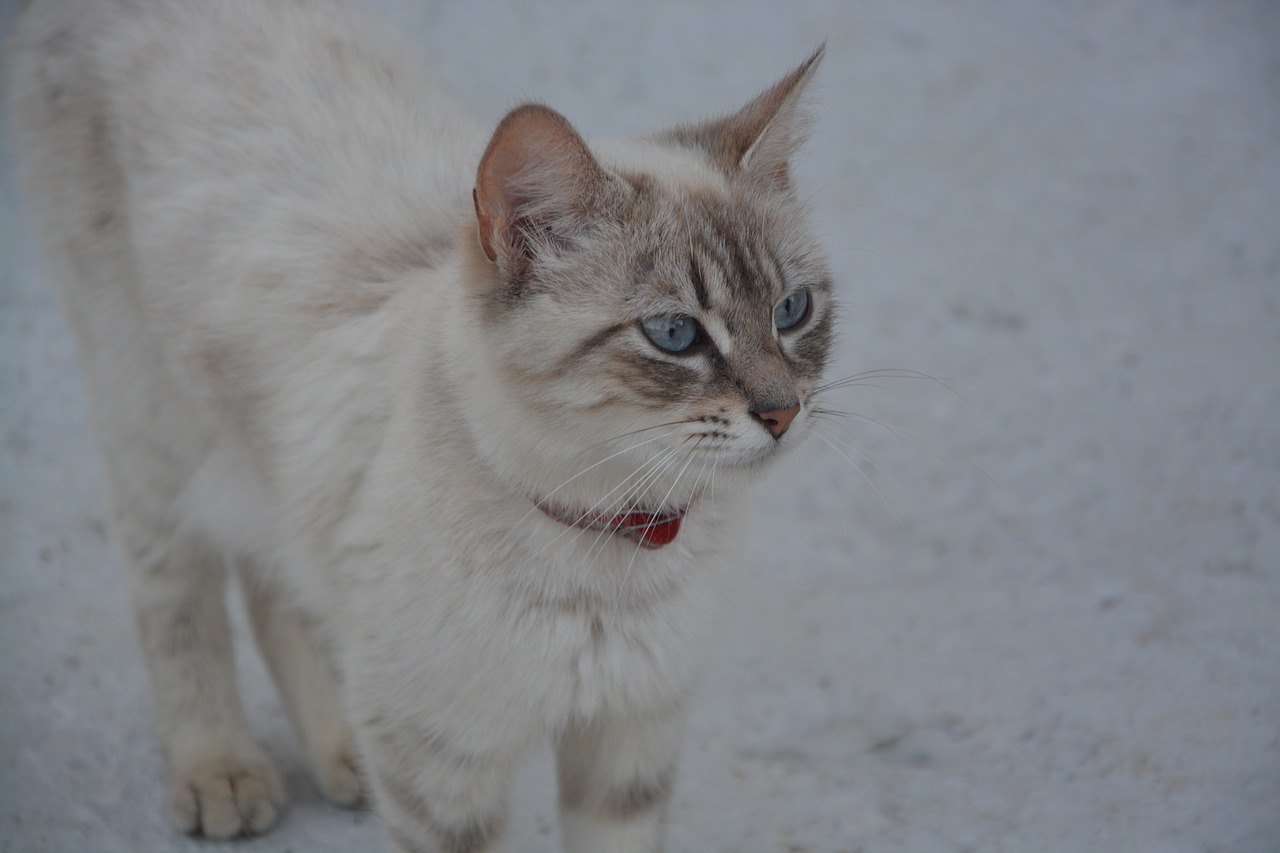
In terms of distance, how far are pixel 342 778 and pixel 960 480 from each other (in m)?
2.15

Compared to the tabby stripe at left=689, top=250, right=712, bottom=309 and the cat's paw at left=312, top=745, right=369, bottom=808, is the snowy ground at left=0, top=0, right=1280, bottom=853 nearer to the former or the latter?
the cat's paw at left=312, top=745, right=369, bottom=808

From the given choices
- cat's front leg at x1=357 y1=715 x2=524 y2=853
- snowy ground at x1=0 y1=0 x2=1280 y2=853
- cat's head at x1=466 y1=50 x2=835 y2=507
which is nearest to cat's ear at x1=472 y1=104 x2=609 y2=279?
cat's head at x1=466 y1=50 x2=835 y2=507

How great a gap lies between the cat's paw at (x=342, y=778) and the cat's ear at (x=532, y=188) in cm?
152

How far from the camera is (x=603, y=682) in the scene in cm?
213

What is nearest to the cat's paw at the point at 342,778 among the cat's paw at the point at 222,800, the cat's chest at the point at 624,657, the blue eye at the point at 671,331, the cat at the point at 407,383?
the cat at the point at 407,383

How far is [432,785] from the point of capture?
2.17 meters

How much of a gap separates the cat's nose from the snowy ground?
1.85 ft

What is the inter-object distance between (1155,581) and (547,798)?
1.86 m

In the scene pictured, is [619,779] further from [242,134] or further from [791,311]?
[242,134]

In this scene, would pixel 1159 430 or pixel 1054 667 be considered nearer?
pixel 1054 667

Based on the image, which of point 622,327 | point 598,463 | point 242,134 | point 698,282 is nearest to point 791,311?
point 698,282

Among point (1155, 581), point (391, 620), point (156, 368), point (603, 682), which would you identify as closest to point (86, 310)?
point (156, 368)

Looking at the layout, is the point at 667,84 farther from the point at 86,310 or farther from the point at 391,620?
the point at 391,620

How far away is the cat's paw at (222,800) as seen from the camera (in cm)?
283
